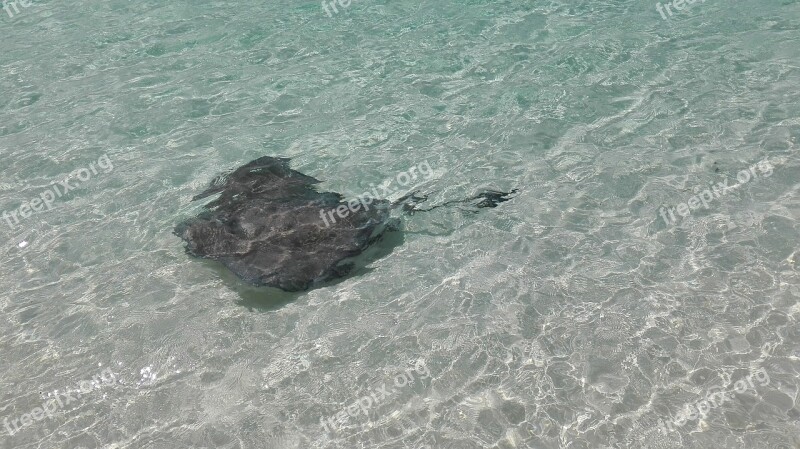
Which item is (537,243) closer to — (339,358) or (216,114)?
(339,358)

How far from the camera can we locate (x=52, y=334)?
698cm

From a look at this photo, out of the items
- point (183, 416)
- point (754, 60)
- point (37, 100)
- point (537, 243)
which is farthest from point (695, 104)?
point (37, 100)
